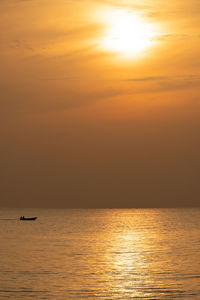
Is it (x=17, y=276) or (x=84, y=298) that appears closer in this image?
(x=84, y=298)

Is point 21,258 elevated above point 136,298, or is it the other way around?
point 21,258

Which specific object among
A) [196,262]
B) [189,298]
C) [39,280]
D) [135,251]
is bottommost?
[189,298]

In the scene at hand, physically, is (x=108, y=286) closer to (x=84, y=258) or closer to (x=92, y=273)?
(x=92, y=273)

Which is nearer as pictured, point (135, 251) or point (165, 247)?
point (135, 251)

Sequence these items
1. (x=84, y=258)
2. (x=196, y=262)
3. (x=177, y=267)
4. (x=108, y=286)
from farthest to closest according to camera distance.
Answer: (x=84, y=258), (x=196, y=262), (x=177, y=267), (x=108, y=286)

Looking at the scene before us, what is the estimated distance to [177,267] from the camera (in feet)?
287

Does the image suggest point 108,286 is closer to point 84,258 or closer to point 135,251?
point 84,258

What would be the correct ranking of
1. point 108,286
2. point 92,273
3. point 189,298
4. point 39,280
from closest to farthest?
1. point 189,298
2. point 108,286
3. point 39,280
4. point 92,273

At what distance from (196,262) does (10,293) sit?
3981 cm

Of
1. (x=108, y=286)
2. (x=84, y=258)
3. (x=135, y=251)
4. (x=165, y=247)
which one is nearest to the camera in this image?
(x=108, y=286)

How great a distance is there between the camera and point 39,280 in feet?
245

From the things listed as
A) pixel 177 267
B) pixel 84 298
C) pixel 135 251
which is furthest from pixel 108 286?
pixel 135 251

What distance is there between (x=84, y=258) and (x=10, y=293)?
126ft

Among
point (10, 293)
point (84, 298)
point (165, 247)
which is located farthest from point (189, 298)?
point (165, 247)
